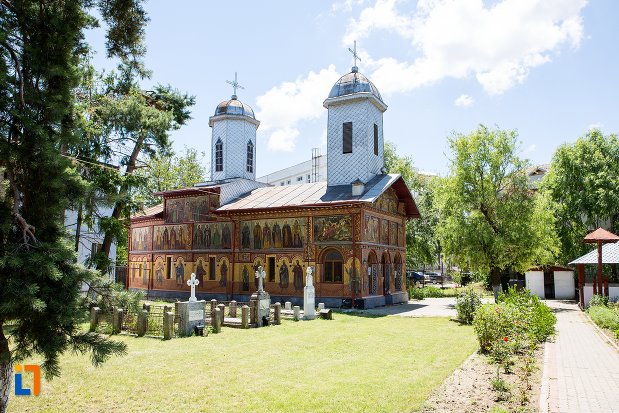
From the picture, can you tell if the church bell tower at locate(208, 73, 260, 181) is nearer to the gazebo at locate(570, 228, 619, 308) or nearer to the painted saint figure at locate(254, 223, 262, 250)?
the painted saint figure at locate(254, 223, 262, 250)

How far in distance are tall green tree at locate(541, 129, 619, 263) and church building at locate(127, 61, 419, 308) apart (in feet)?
43.2

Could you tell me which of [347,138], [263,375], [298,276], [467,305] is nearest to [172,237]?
[298,276]

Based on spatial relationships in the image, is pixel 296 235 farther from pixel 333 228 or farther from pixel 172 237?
pixel 172 237

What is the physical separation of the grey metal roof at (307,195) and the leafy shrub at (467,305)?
7751mm

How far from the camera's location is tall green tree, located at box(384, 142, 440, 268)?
43.3 metres

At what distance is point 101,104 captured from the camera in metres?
18.9

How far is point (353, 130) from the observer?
1158 inches

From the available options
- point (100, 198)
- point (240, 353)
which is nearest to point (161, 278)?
point (240, 353)

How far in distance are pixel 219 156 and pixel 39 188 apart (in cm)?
3124

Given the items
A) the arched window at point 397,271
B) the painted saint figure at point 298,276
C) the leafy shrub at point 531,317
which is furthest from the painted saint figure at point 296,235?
the leafy shrub at point 531,317

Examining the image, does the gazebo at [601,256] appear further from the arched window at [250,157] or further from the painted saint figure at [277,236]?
the arched window at [250,157]

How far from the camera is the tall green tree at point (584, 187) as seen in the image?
35438 millimetres

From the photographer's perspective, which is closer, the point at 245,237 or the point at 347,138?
the point at 347,138

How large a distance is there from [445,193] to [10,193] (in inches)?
1124
